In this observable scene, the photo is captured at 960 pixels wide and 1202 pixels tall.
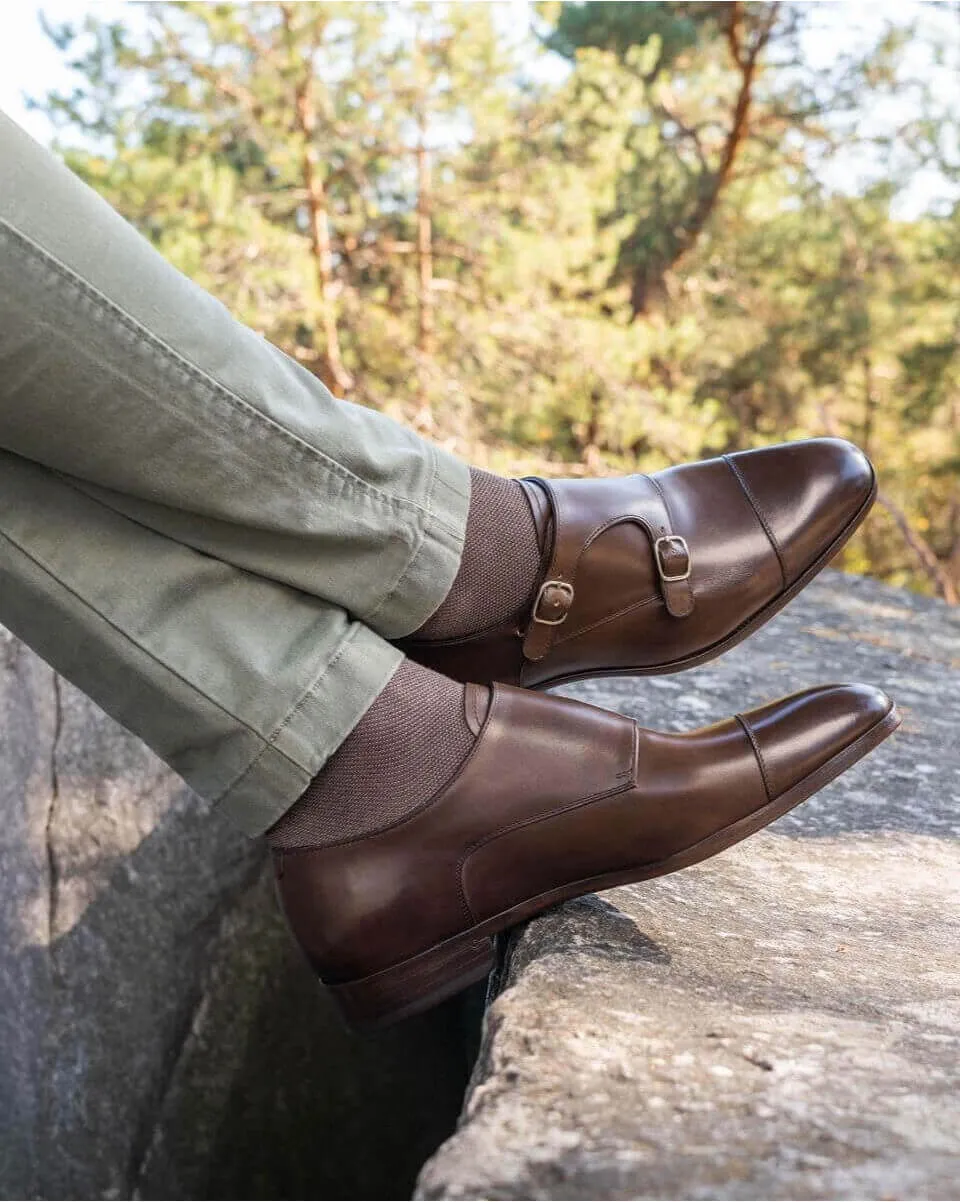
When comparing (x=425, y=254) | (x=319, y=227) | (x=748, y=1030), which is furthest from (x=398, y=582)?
(x=425, y=254)

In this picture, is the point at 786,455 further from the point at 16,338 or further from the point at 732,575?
the point at 16,338

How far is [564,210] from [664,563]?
205 inches

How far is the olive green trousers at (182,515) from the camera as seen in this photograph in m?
0.80

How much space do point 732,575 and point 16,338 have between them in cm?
68

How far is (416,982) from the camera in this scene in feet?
3.05

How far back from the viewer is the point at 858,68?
7516mm

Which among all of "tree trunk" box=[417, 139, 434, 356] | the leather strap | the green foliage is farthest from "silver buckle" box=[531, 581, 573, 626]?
"tree trunk" box=[417, 139, 434, 356]

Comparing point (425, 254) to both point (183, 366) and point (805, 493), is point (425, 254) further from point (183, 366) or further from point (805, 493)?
point (183, 366)

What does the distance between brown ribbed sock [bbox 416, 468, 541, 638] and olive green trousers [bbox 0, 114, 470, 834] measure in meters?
0.12

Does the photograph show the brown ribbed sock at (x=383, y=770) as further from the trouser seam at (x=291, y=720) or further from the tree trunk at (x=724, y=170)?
the tree trunk at (x=724, y=170)

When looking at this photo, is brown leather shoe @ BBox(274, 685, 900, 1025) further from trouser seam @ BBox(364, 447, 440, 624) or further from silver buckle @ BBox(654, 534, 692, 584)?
silver buckle @ BBox(654, 534, 692, 584)

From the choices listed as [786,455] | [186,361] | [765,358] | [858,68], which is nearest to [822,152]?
[858,68]

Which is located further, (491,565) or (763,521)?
(763,521)

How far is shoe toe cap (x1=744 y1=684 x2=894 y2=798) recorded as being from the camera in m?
0.95
